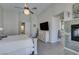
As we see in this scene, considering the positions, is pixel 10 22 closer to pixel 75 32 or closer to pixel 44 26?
pixel 44 26

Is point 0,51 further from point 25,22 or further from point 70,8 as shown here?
point 70,8

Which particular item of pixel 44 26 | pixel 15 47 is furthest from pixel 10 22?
pixel 44 26

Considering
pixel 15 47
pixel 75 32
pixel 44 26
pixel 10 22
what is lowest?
pixel 15 47

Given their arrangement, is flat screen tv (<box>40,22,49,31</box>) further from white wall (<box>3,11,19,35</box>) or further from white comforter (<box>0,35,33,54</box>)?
white comforter (<box>0,35,33,54</box>)

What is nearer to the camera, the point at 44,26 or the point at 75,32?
the point at 75,32

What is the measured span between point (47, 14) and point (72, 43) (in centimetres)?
375

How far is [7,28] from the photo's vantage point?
5.05 meters

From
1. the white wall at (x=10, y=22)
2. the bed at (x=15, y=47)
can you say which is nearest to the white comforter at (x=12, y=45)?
the bed at (x=15, y=47)

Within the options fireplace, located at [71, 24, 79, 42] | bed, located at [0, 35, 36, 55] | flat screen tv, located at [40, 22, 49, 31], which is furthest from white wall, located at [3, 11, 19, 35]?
fireplace, located at [71, 24, 79, 42]

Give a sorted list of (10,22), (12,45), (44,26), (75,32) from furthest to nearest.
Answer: (44,26), (10,22), (75,32), (12,45)

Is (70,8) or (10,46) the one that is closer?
(10,46)

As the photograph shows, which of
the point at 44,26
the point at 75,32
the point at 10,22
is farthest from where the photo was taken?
the point at 44,26

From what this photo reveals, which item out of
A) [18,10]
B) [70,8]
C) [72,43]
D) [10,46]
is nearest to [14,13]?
[18,10]

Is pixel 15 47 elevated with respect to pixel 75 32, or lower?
lower
